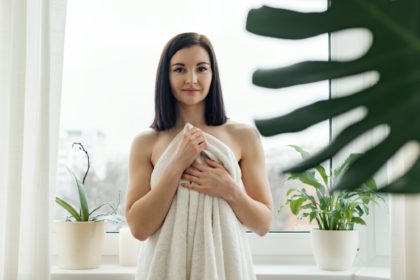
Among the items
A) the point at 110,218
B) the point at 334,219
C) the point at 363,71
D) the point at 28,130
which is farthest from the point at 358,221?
the point at 363,71

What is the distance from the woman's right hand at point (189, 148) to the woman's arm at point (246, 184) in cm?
3

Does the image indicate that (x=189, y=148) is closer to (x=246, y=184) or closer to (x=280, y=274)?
(x=246, y=184)

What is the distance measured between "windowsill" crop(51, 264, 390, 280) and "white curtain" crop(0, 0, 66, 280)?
0.15 metres

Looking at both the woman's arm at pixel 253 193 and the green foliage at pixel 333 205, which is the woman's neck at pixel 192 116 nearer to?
the woman's arm at pixel 253 193

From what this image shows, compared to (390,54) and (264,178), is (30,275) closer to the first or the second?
(264,178)

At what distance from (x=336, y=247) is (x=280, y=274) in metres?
0.19

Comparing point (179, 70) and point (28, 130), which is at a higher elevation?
point (179, 70)

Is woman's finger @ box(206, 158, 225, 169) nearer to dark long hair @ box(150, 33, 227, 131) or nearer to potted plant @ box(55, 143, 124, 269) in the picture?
dark long hair @ box(150, 33, 227, 131)

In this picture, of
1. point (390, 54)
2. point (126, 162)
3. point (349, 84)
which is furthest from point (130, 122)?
point (390, 54)

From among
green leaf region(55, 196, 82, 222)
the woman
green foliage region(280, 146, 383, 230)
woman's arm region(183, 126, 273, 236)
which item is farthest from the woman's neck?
green leaf region(55, 196, 82, 222)

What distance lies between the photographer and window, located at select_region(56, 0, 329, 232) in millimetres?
2256

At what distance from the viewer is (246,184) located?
181 centimetres

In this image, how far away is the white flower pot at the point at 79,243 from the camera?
2014 millimetres

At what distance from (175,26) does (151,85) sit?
0.22 meters
